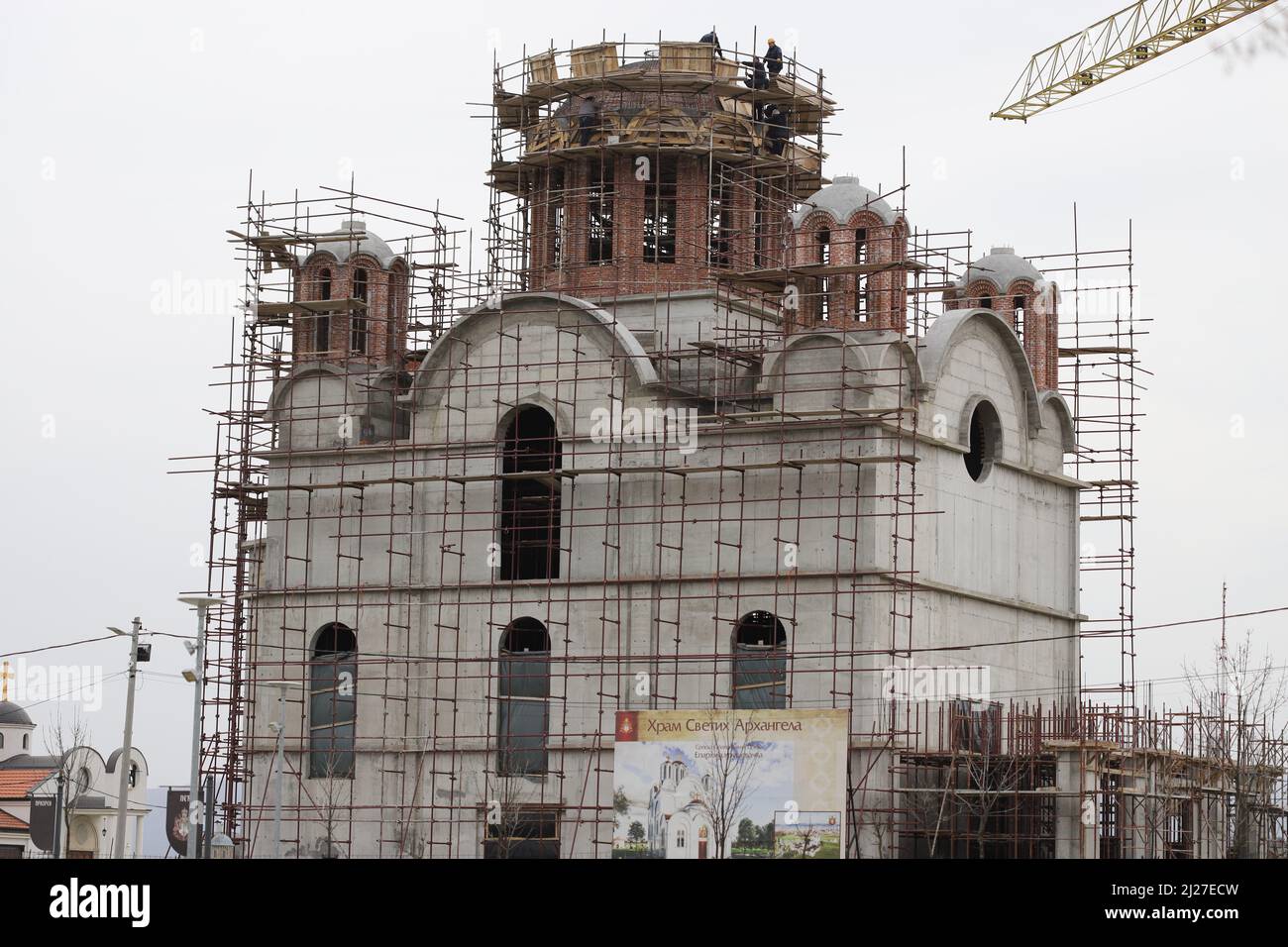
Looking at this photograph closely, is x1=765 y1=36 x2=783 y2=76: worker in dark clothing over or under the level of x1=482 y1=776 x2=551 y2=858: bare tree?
over

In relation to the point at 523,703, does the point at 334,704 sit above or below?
below

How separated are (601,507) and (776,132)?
12135 mm

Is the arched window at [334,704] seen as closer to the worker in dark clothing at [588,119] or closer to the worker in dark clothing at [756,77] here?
the worker in dark clothing at [588,119]

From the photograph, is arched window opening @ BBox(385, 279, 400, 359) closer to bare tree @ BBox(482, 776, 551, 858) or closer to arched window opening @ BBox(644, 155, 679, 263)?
arched window opening @ BBox(644, 155, 679, 263)

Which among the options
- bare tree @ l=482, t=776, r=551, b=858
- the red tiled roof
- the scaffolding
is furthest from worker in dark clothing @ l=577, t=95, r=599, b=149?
the red tiled roof

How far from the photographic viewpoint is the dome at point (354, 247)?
5328cm

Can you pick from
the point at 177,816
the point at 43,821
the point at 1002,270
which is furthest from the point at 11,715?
the point at 1002,270

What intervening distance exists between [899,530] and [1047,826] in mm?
6630

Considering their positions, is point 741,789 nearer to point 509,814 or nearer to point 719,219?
point 509,814

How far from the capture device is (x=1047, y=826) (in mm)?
44312

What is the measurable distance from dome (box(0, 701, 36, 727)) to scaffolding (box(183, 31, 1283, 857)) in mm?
51416

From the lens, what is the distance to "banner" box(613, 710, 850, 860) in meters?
42.3

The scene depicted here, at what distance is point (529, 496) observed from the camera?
49.5 meters

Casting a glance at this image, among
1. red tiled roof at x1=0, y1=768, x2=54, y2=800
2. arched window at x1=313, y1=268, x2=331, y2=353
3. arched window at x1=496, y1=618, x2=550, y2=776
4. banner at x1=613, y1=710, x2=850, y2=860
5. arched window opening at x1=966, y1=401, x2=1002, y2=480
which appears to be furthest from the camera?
red tiled roof at x1=0, y1=768, x2=54, y2=800
